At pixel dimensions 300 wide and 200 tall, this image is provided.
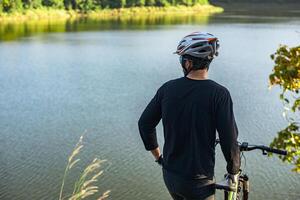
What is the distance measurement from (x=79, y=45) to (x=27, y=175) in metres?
23.7

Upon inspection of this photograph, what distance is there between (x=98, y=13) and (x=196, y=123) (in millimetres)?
70151

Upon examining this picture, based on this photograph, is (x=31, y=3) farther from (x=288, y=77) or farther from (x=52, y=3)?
(x=288, y=77)

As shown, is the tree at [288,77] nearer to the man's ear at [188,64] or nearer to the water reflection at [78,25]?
the man's ear at [188,64]

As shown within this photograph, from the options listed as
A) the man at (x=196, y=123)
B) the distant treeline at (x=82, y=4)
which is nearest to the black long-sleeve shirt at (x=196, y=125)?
the man at (x=196, y=123)

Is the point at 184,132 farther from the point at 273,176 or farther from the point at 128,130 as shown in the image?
the point at 128,130

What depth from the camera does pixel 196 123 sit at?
2.98 metres

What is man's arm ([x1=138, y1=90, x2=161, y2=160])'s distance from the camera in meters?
3.21

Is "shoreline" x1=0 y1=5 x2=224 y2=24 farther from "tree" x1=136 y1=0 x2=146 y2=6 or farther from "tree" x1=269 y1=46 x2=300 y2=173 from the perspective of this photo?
"tree" x1=269 y1=46 x2=300 y2=173

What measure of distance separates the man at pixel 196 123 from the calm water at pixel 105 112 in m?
1.48

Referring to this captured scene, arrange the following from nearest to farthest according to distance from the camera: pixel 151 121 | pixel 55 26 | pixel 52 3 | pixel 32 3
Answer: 1. pixel 151 121
2. pixel 55 26
3. pixel 32 3
4. pixel 52 3

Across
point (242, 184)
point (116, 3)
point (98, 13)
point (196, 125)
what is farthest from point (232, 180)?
point (116, 3)

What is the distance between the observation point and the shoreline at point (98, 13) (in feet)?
181

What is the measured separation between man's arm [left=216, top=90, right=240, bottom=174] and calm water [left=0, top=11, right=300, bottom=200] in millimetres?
1511

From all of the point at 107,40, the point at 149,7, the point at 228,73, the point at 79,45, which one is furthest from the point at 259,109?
the point at 149,7
